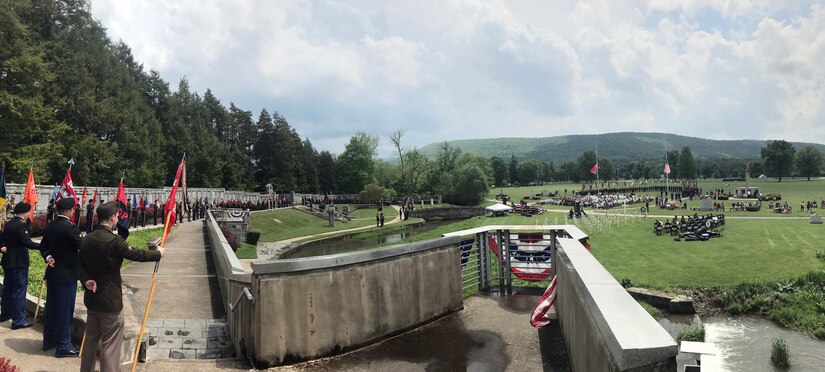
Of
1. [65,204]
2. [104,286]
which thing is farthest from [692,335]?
[65,204]

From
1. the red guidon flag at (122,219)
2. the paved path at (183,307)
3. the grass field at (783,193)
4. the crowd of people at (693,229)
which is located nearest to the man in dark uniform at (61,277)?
the red guidon flag at (122,219)

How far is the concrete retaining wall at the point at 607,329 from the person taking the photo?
2.89 meters

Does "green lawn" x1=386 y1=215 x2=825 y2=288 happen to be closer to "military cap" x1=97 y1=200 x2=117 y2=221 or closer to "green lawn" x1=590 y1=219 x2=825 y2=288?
"green lawn" x1=590 y1=219 x2=825 y2=288

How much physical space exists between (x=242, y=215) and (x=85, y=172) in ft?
57.5

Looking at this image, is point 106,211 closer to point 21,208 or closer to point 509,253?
point 21,208

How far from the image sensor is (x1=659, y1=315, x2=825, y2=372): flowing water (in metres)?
14.1

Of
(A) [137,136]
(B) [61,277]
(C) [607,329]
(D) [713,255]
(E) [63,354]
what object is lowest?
(D) [713,255]

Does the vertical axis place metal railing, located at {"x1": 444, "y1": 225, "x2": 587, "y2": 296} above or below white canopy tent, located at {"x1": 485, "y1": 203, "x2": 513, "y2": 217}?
above

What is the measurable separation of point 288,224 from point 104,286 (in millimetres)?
50353

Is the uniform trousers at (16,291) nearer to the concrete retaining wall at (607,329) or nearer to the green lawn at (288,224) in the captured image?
the concrete retaining wall at (607,329)

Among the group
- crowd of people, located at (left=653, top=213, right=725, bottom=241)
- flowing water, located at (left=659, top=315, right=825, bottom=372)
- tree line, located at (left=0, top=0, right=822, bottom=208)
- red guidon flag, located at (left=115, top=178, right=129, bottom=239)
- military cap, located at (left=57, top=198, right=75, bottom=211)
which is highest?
tree line, located at (left=0, top=0, right=822, bottom=208)

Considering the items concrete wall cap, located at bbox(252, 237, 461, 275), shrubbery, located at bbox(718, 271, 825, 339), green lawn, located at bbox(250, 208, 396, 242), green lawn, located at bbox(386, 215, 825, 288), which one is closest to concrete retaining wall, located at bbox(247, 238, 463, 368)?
concrete wall cap, located at bbox(252, 237, 461, 275)

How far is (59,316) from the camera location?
6.60 metres

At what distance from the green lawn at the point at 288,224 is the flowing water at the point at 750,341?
3431 cm
